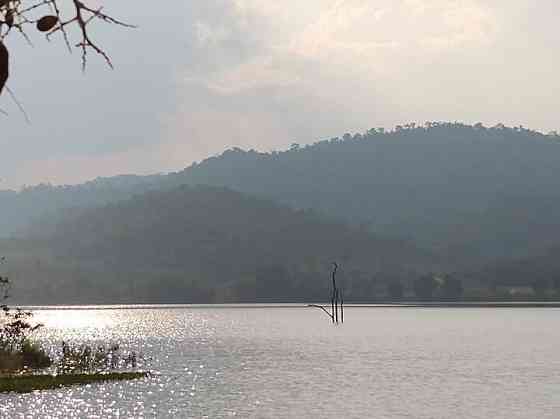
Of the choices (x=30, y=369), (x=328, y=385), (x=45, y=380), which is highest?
(x=30, y=369)

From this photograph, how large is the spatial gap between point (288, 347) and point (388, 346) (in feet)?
50.0

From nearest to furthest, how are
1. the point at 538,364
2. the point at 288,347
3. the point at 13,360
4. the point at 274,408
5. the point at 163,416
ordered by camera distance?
1. the point at 163,416
2. the point at 274,408
3. the point at 13,360
4. the point at 538,364
5. the point at 288,347

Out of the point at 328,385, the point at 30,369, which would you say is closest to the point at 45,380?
the point at 30,369

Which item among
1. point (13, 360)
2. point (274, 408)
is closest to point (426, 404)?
point (274, 408)

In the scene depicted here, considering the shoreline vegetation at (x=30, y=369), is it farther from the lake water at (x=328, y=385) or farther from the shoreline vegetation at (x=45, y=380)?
the lake water at (x=328, y=385)

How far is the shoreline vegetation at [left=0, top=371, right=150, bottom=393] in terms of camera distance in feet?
216

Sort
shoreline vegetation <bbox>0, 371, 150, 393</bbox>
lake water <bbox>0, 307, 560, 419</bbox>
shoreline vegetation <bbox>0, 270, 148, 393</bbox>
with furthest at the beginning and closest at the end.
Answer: shoreline vegetation <bbox>0, 270, 148, 393</bbox>, shoreline vegetation <bbox>0, 371, 150, 393</bbox>, lake water <bbox>0, 307, 560, 419</bbox>

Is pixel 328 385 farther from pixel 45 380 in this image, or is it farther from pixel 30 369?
pixel 45 380

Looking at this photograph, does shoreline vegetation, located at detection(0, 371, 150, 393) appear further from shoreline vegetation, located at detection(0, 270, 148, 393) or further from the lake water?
the lake water

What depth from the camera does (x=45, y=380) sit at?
2714 inches

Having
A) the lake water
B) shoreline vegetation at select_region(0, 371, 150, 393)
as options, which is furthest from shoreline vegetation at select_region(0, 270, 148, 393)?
the lake water

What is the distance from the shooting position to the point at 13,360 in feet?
250

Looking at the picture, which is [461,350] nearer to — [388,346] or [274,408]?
[388,346]

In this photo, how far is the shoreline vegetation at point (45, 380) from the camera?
65.8 m
